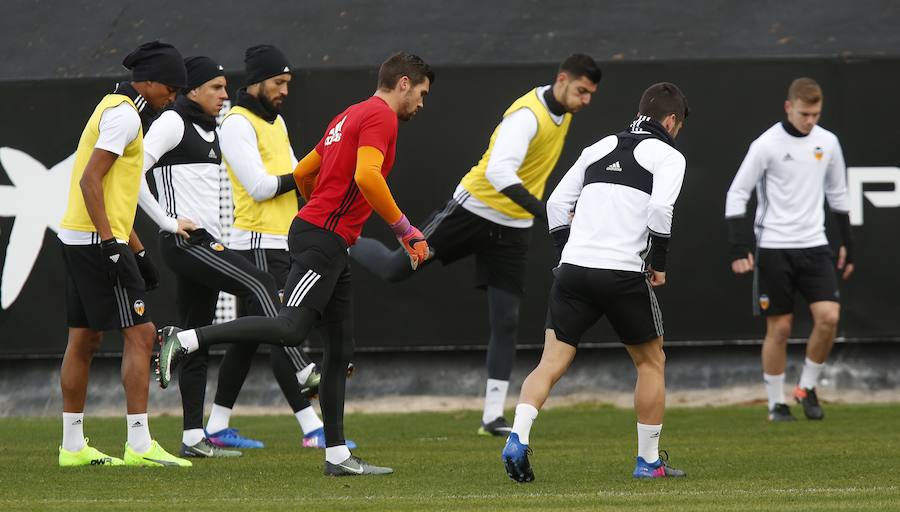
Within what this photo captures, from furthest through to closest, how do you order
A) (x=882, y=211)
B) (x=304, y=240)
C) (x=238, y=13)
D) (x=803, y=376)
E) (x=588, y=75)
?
(x=238, y=13), (x=882, y=211), (x=803, y=376), (x=588, y=75), (x=304, y=240)

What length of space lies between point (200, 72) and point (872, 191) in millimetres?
5530

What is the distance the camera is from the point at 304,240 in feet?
22.7

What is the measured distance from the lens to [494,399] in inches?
381

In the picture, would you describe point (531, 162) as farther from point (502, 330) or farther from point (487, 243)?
point (502, 330)

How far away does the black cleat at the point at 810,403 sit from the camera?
33.8 ft

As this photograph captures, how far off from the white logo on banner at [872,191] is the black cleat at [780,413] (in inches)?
69.7

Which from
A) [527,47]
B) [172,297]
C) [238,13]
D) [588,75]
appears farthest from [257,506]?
[238,13]

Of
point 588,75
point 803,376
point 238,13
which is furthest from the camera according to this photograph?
point 238,13

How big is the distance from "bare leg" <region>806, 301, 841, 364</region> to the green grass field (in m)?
0.48

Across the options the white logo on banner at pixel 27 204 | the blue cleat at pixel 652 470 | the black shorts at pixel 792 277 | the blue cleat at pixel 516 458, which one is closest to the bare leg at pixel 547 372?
the blue cleat at pixel 516 458

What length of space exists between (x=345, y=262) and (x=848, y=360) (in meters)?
5.84

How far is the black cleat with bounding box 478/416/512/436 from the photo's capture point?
31.4 feet

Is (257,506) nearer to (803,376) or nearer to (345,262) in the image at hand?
(345,262)

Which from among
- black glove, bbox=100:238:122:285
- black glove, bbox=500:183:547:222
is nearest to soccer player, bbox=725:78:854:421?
black glove, bbox=500:183:547:222
